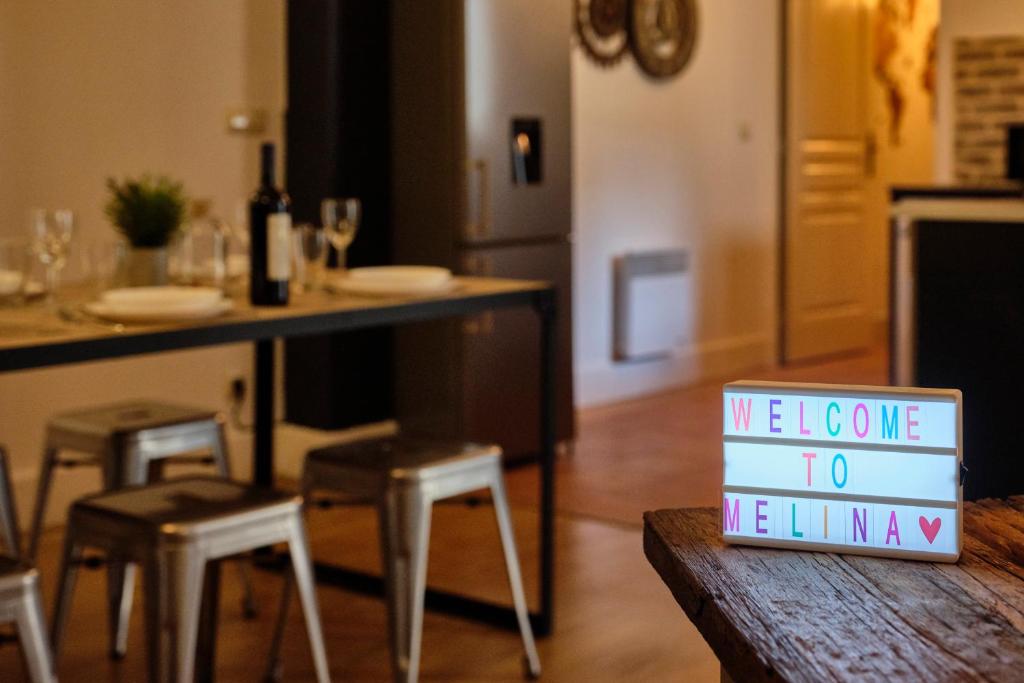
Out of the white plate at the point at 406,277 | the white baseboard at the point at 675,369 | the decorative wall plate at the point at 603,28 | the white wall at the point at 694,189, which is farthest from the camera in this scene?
the white baseboard at the point at 675,369

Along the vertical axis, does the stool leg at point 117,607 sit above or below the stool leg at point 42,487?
below

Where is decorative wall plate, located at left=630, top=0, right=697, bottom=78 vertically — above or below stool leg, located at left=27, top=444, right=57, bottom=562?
above

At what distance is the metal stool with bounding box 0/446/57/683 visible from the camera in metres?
2.02

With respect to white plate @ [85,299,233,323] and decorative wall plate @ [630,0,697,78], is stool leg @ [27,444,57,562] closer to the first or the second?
white plate @ [85,299,233,323]

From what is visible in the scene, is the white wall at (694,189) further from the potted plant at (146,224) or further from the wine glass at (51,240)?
the wine glass at (51,240)

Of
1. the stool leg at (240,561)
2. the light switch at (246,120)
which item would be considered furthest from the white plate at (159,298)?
the light switch at (246,120)

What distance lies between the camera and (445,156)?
189 inches

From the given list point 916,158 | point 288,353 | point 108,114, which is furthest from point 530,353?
point 916,158

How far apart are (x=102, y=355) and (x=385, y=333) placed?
270 centimetres

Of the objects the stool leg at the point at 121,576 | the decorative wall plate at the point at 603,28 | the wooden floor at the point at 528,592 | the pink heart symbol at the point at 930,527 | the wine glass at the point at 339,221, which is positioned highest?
the decorative wall plate at the point at 603,28

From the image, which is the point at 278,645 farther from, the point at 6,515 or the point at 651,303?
the point at 651,303

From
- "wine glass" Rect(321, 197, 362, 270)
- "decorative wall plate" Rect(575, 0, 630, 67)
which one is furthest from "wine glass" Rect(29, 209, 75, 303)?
"decorative wall plate" Rect(575, 0, 630, 67)

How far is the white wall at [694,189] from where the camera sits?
609 centimetres

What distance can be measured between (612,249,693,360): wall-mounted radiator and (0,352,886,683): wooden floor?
1043 millimetres
